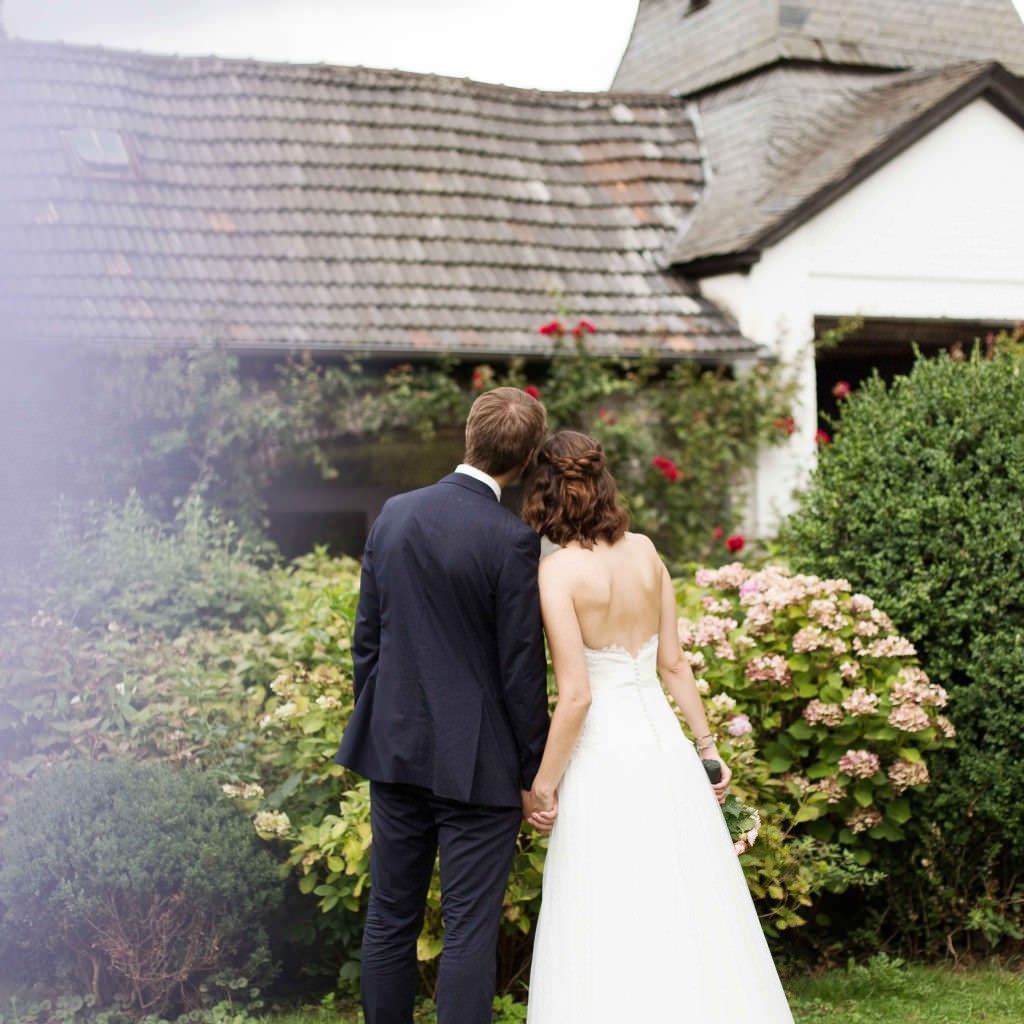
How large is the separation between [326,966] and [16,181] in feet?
23.7

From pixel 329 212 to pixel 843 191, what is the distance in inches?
160

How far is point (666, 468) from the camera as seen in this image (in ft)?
34.4

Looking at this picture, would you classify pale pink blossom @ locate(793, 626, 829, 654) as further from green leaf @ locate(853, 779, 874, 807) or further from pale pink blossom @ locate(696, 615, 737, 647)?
green leaf @ locate(853, 779, 874, 807)

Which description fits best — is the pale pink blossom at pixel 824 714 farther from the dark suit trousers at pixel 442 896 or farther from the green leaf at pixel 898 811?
the dark suit trousers at pixel 442 896

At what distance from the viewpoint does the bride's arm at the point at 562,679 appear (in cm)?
383

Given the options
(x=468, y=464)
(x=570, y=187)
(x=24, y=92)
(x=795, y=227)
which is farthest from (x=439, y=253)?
(x=468, y=464)

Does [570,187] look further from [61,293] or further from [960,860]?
[960,860]

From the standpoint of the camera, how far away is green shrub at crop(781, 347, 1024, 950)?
551 cm

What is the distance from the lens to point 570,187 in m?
12.3

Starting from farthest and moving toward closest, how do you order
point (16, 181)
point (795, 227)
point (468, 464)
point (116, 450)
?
point (795, 227), point (16, 181), point (116, 450), point (468, 464)

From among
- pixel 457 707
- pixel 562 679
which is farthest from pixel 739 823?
pixel 457 707

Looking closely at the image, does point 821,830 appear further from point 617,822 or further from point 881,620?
point 617,822

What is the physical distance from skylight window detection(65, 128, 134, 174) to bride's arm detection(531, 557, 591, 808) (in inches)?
318

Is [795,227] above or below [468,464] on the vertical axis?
above
